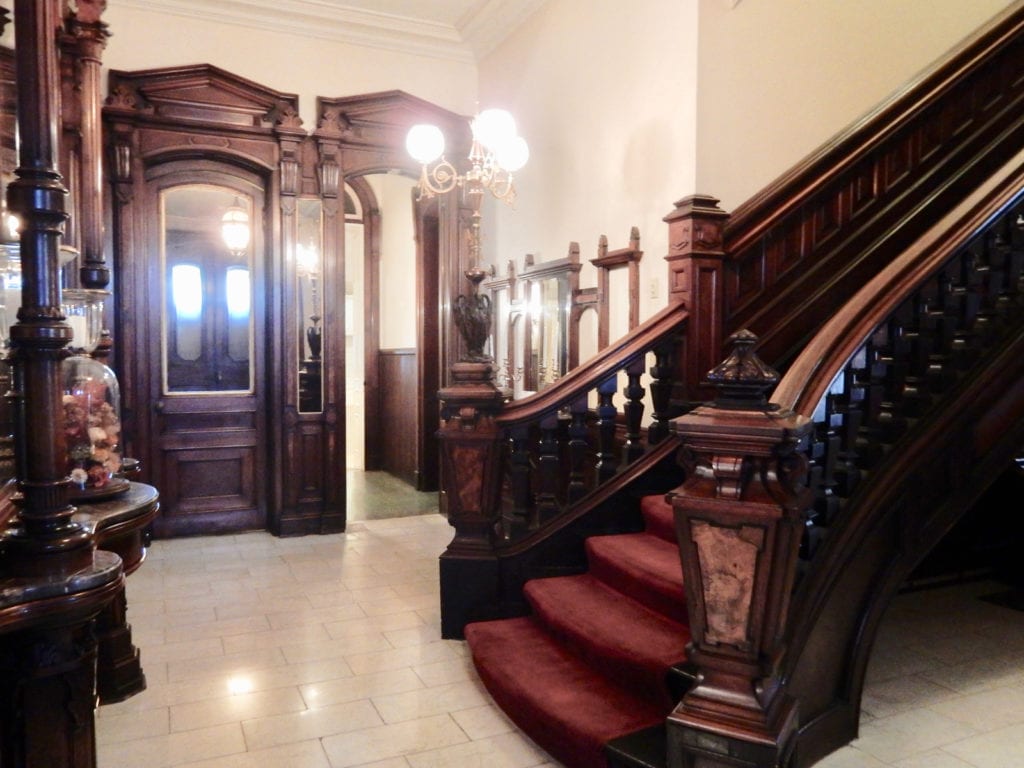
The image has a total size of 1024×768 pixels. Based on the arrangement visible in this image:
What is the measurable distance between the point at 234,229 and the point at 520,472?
3.36 meters

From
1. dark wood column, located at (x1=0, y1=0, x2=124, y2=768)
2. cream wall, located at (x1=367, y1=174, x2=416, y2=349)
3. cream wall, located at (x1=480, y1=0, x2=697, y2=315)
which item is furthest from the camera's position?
cream wall, located at (x1=367, y1=174, x2=416, y2=349)

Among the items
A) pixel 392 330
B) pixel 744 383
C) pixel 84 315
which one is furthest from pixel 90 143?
pixel 392 330

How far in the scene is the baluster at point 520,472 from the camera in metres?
3.46

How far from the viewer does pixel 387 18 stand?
5.80 m

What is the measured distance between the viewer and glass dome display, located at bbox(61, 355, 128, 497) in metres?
2.38

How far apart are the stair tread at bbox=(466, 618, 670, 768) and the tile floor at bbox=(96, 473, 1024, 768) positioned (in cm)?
9

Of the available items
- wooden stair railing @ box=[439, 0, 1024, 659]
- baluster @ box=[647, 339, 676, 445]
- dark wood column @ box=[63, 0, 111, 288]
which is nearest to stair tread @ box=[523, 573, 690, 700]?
wooden stair railing @ box=[439, 0, 1024, 659]

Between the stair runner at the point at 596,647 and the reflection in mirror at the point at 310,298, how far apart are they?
2893 millimetres

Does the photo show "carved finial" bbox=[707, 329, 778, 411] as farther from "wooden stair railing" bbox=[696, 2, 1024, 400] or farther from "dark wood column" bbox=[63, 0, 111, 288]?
"dark wood column" bbox=[63, 0, 111, 288]

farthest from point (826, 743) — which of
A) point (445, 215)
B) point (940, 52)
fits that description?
point (445, 215)

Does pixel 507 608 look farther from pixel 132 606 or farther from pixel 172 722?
pixel 132 606

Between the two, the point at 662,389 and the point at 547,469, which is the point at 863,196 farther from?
the point at 547,469

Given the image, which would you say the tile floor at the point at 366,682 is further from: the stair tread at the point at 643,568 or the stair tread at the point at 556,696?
the stair tread at the point at 643,568

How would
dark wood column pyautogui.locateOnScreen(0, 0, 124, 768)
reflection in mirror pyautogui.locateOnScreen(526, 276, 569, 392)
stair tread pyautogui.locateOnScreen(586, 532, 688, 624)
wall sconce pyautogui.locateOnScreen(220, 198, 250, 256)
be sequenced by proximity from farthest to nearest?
wall sconce pyautogui.locateOnScreen(220, 198, 250, 256)
reflection in mirror pyautogui.locateOnScreen(526, 276, 569, 392)
stair tread pyautogui.locateOnScreen(586, 532, 688, 624)
dark wood column pyautogui.locateOnScreen(0, 0, 124, 768)
